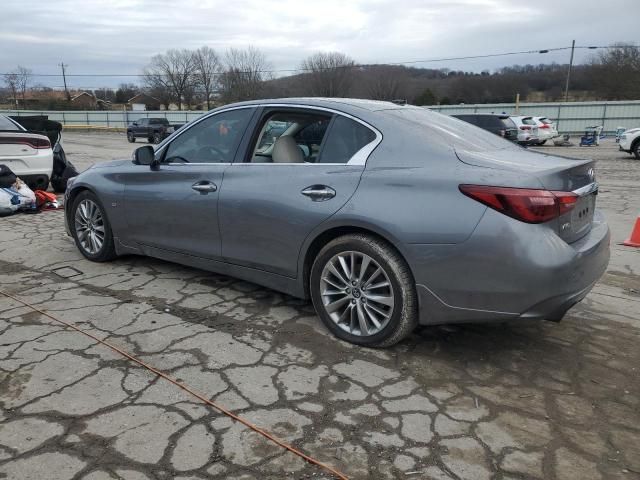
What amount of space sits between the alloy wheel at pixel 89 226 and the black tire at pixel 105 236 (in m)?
0.03

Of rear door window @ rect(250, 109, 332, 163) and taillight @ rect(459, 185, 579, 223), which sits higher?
rear door window @ rect(250, 109, 332, 163)

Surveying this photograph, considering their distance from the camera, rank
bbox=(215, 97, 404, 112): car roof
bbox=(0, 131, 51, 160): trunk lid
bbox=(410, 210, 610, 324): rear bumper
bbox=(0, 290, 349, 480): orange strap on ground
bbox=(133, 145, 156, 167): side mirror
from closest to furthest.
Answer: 1. bbox=(0, 290, 349, 480): orange strap on ground
2. bbox=(410, 210, 610, 324): rear bumper
3. bbox=(215, 97, 404, 112): car roof
4. bbox=(133, 145, 156, 167): side mirror
5. bbox=(0, 131, 51, 160): trunk lid

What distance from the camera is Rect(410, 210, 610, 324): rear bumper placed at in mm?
2750

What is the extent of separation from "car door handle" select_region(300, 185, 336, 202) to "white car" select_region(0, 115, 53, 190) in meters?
6.82

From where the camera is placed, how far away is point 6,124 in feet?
29.0

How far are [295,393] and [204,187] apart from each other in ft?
6.22

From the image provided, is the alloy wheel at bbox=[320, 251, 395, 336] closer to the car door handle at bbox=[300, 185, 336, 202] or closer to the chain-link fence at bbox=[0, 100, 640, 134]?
the car door handle at bbox=[300, 185, 336, 202]

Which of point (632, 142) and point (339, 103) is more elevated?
point (339, 103)

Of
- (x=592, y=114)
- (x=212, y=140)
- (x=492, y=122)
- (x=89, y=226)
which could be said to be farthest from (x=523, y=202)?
(x=592, y=114)

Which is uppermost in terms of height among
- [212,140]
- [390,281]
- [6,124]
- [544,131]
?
[6,124]

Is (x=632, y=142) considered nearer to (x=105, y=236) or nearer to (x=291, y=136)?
(x=291, y=136)

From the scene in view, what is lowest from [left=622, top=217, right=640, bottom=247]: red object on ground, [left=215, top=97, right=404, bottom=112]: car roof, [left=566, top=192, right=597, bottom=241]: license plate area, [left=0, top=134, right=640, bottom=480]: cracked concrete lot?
[left=0, top=134, right=640, bottom=480]: cracked concrete lot

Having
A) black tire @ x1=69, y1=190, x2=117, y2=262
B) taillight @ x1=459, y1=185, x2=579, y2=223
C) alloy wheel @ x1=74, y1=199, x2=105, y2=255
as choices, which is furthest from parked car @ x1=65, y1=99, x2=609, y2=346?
alloy wheel @ x1=74, y1=199, x2=105, y2=255

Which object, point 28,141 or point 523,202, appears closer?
point 523,202
